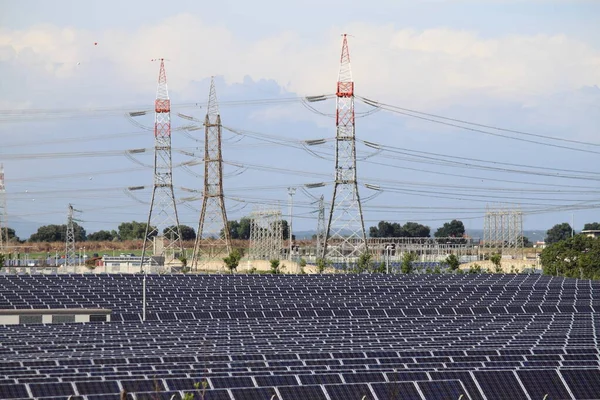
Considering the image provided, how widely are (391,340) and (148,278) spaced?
43664 mm

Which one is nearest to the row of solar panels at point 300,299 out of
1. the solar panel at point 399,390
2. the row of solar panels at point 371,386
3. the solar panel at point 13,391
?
the row of solar panels at point 371,386

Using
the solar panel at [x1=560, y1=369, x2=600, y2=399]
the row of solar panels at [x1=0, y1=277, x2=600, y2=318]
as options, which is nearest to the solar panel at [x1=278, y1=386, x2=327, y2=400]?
the solar panel at [x1=560, y1=369, x2=600, y2=399]

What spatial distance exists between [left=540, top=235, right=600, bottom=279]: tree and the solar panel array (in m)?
28.4

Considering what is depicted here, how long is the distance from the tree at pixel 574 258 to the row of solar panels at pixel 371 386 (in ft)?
284

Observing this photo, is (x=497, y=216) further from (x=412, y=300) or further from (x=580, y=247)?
(x=412, y=300)

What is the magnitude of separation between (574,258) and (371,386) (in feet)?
355

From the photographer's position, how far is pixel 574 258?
139 meters

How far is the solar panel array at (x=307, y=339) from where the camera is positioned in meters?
35.8

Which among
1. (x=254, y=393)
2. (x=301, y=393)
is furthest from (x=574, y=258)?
(x=254, y=393)

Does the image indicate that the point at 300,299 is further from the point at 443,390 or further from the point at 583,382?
the point at 443,390

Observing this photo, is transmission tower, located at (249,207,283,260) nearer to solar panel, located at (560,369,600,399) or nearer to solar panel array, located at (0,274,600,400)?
solar panel array, located at (0,274,600,400)

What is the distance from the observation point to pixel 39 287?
8231 cm

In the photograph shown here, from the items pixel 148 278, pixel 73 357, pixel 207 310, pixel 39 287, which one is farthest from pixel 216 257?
pixel 73 357

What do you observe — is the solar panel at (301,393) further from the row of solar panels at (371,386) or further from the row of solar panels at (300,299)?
the row of solar panels at (300,299)
